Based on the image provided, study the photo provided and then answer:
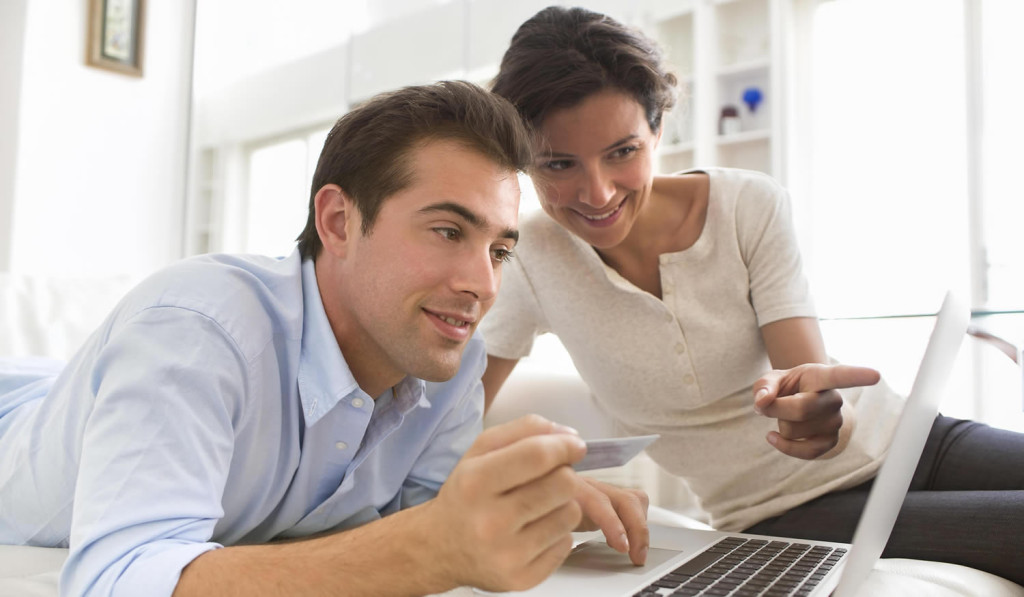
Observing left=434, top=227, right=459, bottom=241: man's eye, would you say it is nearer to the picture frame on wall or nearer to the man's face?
the man's face

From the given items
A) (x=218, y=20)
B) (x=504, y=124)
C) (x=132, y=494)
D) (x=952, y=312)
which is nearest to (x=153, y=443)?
(x=132, y=494)

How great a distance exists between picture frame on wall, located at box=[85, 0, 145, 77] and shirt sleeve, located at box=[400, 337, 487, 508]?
179 inches

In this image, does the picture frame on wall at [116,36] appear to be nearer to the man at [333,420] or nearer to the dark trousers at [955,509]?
the man at [333,420]

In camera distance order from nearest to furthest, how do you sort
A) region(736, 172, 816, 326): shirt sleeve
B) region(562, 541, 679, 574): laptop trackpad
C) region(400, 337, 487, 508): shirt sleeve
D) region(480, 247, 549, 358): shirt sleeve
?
1. region(562, 541, 679, 574): laptop trackpad
2. region(400, 337, 487, 508): shirt sleeve
3. region(736, 172, 816, 326): shirt sleeve
4. region(480, 247, 549, 358): shirt sleeve

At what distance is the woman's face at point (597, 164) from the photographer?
4.29ft

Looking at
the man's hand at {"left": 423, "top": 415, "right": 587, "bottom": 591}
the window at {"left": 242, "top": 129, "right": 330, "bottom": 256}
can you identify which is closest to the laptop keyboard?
the man's hand at {"left": 423, "top": 415, "right": 587, "bottom": 591}

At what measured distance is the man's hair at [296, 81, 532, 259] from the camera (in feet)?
3.55

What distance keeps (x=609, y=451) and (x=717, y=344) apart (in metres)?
0.78

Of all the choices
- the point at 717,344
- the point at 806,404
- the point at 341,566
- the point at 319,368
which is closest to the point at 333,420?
the point at 319,368

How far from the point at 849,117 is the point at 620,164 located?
3.40 metres

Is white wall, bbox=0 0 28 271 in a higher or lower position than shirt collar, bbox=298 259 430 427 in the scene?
higher

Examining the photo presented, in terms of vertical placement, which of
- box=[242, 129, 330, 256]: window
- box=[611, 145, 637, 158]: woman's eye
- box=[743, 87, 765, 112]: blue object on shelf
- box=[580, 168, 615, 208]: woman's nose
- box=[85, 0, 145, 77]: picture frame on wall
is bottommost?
box=[580, 168, 615, 208]: woman's nose

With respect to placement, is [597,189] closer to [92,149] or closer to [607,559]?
[607,559]

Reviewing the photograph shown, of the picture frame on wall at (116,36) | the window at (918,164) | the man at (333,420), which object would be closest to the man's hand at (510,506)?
the man at (333,420)
